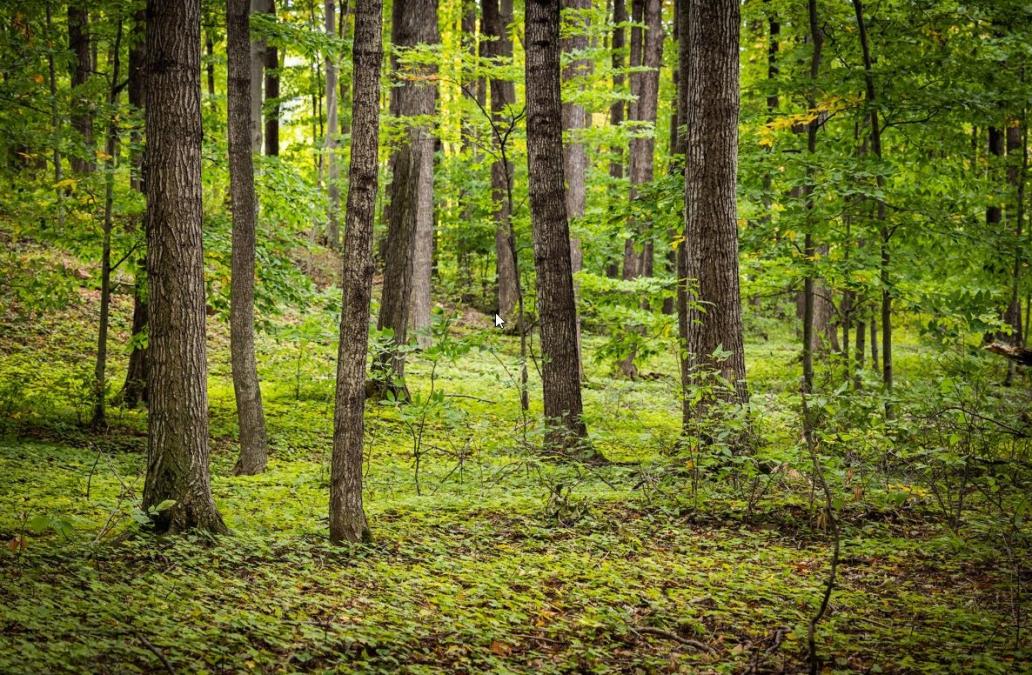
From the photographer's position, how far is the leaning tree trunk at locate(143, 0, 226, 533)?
18.4 ft

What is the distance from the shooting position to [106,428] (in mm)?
10094

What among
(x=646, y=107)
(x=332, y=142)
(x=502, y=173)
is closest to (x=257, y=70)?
(x=502, y=173)

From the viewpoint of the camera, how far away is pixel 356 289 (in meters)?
5.86

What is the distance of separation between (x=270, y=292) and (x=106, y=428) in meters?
2.78

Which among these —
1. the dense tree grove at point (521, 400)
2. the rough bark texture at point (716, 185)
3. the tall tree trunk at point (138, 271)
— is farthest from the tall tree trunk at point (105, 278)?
the rough bark texture at point (716, 185)

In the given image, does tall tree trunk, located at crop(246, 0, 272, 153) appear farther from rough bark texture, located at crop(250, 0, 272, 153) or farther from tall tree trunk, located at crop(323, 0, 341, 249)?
tall tree trunk, located at crop(323, 0, 341, 249)

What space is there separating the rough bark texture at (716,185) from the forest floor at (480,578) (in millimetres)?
1639

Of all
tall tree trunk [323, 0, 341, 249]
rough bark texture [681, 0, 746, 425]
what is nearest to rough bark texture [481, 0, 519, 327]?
tall tree trunk [323, 0, 341, 249]

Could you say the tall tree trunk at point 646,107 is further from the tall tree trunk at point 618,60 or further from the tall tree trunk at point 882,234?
the tall tree trunk at point 882,234

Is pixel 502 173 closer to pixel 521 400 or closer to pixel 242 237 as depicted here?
pixel 521 400

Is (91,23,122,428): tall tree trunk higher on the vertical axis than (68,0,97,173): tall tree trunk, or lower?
lower

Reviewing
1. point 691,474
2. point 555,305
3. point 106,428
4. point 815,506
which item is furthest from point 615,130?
point 106,428

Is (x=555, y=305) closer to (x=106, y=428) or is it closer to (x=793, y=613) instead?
(x=793, y=613)

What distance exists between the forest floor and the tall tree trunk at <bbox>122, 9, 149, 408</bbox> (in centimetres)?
163
